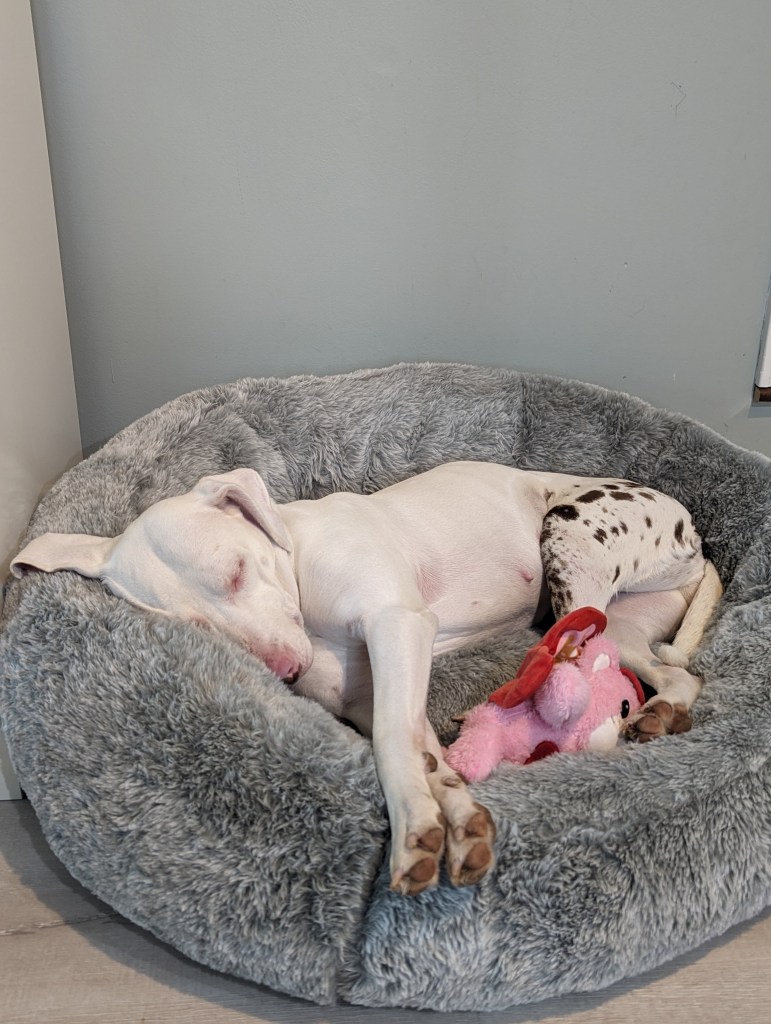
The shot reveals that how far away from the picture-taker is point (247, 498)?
6.37 feet

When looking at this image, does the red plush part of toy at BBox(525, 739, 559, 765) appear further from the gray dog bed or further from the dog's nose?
the dog's nose

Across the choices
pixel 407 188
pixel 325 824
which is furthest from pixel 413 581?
pixel 407 188

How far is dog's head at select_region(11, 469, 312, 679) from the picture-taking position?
1.83 m

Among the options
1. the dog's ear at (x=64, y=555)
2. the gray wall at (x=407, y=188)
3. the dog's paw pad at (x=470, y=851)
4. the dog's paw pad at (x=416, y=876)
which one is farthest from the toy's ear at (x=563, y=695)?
the gray wall at (x=407, y=188)

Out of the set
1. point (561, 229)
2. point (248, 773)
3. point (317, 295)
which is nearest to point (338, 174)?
point (317, 295)

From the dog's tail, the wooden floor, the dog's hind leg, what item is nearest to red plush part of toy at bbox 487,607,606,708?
the dog's hind leg

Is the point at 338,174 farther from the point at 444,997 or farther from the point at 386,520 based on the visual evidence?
the point at 444,997

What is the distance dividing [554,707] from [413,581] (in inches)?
18.3

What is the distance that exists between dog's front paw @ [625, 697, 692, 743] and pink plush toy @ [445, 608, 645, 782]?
37mm

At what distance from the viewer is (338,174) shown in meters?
2.54

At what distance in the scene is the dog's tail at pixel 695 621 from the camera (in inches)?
87.1

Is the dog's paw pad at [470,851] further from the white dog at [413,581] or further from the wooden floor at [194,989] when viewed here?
the wooden floor at [194,989]

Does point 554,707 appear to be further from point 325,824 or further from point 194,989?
point 194,989

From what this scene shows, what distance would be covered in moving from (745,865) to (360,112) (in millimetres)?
2109
